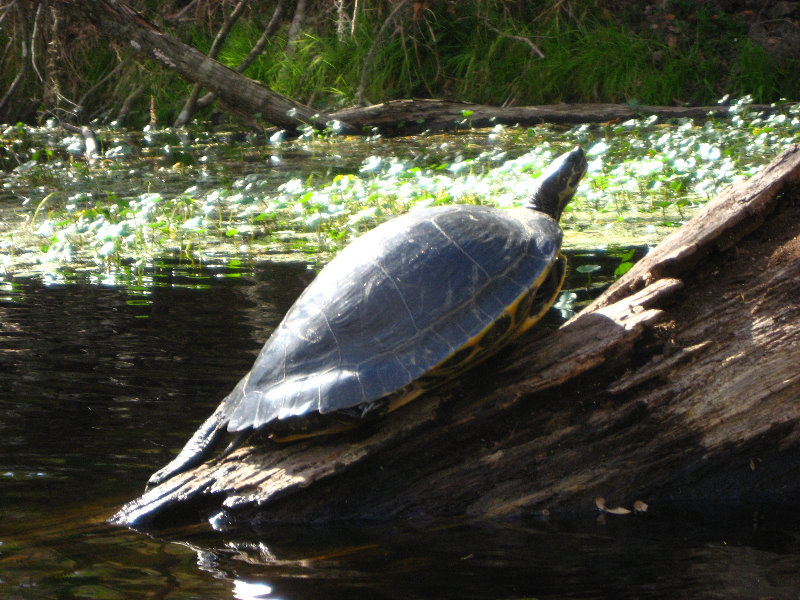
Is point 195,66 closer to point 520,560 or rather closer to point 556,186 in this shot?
point 556,186

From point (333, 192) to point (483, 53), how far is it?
18.7ft

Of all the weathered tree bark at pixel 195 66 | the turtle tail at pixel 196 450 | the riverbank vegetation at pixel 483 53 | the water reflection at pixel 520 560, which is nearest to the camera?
the water reflection at pixel 520 560

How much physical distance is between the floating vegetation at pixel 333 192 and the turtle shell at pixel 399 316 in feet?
4.31

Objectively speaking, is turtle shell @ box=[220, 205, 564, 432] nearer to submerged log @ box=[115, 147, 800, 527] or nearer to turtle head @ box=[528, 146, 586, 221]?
submerged log @ box=[115, 147, 800, 527]

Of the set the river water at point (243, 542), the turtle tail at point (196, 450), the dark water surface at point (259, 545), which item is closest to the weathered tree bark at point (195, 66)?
the river water at point (243, 542)

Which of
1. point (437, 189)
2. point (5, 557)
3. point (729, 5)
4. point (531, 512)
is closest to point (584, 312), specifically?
point (531, 512)

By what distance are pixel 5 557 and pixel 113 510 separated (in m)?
0.35

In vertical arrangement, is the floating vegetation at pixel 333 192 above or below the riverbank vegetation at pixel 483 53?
below

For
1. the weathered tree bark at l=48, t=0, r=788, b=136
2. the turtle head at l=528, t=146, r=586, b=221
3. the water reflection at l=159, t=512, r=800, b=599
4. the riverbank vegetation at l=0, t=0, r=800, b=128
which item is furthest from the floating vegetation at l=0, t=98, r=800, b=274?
the water reflection at l=159, t=512, r=800, b=599

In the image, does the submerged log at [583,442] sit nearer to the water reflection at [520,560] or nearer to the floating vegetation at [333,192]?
the water reflection at [520,560]

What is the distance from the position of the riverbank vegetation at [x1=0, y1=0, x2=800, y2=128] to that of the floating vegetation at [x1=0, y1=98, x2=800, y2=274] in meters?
1.47

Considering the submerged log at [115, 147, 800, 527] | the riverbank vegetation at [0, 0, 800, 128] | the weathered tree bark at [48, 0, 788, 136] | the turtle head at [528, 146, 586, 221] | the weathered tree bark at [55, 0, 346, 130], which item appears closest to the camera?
the submerged log at [115, 147, 800, 527]

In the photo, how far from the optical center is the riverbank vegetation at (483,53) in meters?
10.9

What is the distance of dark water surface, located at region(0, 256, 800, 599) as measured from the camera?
80.7 inches
